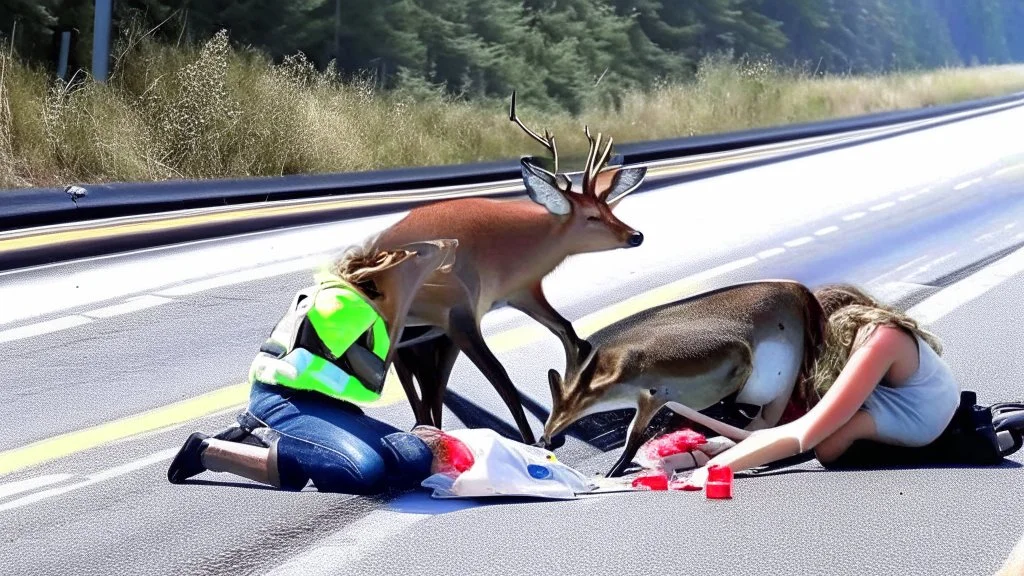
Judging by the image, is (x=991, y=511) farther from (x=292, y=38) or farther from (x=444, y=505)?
(x=292, y=38)

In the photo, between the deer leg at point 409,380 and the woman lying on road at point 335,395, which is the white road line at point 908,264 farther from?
the woman lying on road at point 335,395

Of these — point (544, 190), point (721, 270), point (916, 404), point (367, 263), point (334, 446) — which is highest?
point (544, 190)

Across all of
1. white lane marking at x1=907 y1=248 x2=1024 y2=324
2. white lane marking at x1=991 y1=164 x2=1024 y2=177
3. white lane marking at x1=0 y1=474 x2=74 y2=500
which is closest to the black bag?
white lane marking at x1=0 y1=474 x2=74 y2=500

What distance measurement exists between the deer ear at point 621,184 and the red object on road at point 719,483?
1.11 metres

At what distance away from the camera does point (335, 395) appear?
537 cm

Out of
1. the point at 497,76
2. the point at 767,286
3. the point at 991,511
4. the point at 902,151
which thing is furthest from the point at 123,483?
the point at 497,76

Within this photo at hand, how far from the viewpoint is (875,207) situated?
15031 millimetres

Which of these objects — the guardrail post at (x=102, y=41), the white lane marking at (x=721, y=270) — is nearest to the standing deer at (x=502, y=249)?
the white lane marking at (x=721, y=270)

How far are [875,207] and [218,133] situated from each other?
750 cm

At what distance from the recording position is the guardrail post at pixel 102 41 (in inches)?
653

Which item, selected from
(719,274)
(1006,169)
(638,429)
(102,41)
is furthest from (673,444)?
(1006,169)

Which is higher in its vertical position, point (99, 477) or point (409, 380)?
point (409, 380)

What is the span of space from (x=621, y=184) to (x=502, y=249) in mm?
557

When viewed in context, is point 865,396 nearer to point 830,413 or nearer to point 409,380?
point 830,413
